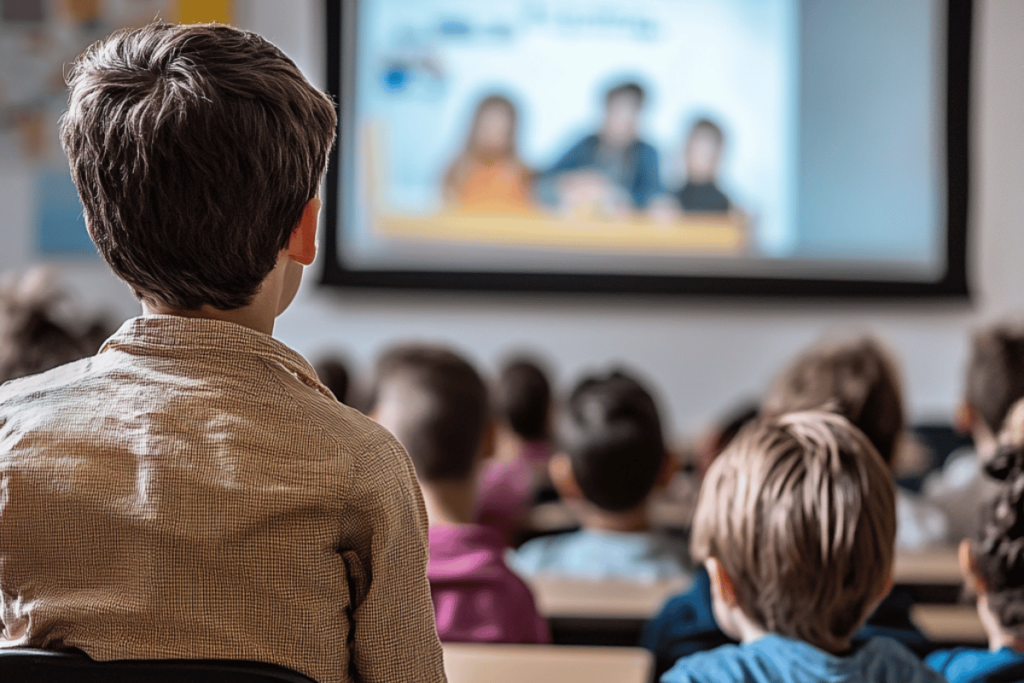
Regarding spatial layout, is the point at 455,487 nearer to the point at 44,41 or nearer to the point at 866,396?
the point at 866,396

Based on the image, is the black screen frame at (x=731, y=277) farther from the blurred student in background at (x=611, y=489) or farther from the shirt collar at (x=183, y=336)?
the shirt collar at (x=183, y=336)

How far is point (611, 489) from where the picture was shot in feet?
6.69

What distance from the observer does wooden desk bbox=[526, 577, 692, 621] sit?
1.51 m

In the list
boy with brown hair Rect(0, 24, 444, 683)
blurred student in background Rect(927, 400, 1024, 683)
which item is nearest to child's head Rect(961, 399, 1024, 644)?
blurred student in background Rect(927, 400, 1024, 683)

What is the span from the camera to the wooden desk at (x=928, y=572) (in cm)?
178

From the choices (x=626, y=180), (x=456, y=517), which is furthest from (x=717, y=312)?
(x=456, y=517)

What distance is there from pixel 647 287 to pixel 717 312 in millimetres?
393

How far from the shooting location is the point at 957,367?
16.1 ft

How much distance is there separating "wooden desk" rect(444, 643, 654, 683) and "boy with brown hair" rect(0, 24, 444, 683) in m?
0.22

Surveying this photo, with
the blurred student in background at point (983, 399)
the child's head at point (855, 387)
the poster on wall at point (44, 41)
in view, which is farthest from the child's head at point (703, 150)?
the child's head at point (855, 387)

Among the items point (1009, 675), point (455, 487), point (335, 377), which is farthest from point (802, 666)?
point (335, 377)

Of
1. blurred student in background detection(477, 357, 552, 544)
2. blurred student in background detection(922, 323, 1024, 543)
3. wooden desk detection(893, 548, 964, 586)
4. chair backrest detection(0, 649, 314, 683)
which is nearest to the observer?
chair backrest detection(0, 649, 314, 683)

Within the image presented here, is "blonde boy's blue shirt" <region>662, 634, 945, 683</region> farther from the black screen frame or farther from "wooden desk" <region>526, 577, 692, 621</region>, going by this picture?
the black screen frame

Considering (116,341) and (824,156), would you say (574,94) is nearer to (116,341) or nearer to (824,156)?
(824,156)
